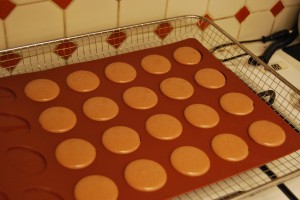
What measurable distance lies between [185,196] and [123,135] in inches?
5.9

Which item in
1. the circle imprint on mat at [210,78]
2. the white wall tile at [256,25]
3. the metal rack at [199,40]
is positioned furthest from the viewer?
the white wall tile at [256,25]

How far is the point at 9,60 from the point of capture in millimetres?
791

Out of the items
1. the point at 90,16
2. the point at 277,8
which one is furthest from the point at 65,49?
the point at 277,8

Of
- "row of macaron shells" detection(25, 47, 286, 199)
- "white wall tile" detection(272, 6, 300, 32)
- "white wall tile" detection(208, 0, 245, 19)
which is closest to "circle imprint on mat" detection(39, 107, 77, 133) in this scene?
"row of macaron shells" detection(25, 47, 286, 199)

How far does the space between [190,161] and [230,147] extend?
0.27ft

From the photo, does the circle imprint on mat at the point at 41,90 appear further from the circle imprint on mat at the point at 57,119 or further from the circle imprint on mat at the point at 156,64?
the circle imprint on mat at the point at 156,64

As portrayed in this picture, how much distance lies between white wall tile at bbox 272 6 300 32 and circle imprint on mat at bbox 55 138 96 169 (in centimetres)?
67

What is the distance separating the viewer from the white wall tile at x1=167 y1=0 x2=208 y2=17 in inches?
35.2

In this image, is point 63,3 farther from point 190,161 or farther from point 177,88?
point 190,161

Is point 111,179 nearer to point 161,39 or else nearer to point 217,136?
point 217,136

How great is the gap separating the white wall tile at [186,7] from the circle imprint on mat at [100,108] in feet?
0.91

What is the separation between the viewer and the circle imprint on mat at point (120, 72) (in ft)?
2.64

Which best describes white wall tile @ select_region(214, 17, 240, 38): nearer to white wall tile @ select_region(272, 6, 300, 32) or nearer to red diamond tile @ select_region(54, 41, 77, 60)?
white wall tile @ select_region(272, 6, 300, 32)

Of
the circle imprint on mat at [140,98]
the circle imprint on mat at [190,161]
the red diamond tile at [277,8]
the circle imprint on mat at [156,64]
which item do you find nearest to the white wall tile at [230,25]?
the red diamond tile at [277,8]
